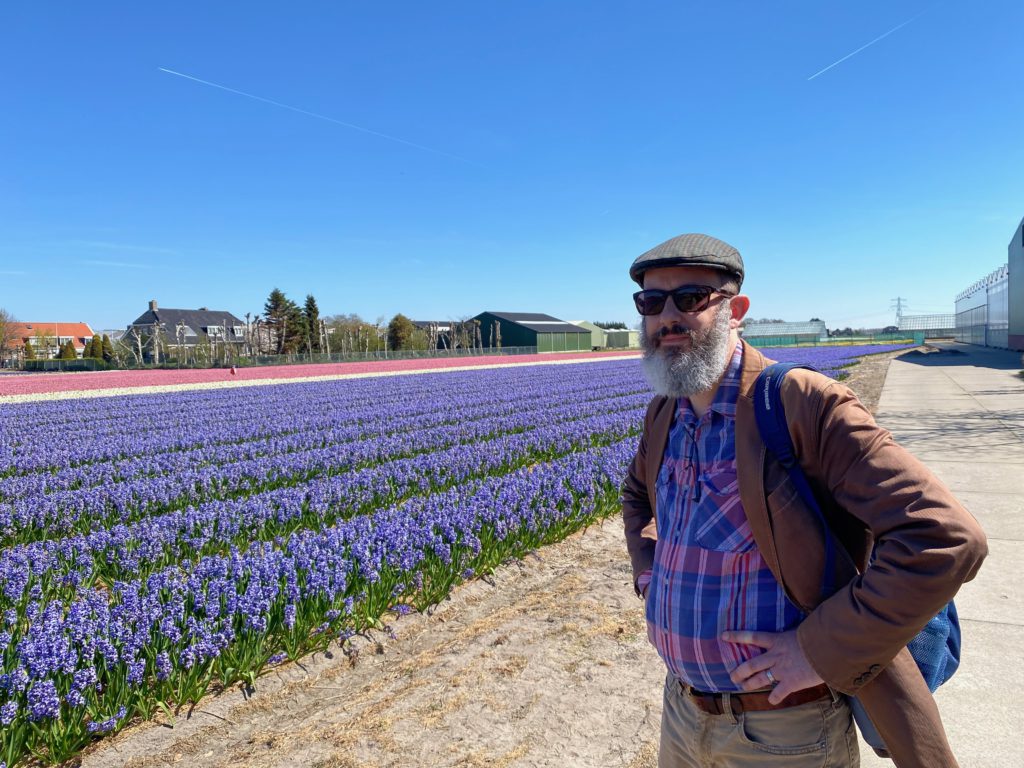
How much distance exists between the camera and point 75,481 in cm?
919

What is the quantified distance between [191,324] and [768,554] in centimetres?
9161

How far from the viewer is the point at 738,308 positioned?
1.98m

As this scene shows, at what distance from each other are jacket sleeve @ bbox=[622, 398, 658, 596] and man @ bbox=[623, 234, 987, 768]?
118mm

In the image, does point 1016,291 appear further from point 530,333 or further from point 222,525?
point 222,525

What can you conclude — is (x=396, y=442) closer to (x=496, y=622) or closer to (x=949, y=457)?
(x=496, y=622)

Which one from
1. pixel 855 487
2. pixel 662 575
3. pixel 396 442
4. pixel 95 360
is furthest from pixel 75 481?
pixel 95 360

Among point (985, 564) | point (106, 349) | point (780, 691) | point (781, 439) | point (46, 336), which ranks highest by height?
point (46, 336)

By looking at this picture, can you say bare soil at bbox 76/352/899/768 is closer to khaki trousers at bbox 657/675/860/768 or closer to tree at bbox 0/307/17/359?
khaki trousers at bbox 657/675/860/768

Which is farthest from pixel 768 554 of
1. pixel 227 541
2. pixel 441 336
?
pixel 441 336

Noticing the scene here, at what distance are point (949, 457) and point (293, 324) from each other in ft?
217

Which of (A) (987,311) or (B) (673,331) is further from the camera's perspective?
(A) (987,311)

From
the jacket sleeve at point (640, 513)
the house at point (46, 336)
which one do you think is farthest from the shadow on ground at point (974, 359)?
the house at point (46, 336)

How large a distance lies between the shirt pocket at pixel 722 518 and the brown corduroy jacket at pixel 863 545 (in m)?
0.09

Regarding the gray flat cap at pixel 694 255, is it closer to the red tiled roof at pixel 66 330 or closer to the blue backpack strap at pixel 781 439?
the blue backpack strap at pixel 781 439
